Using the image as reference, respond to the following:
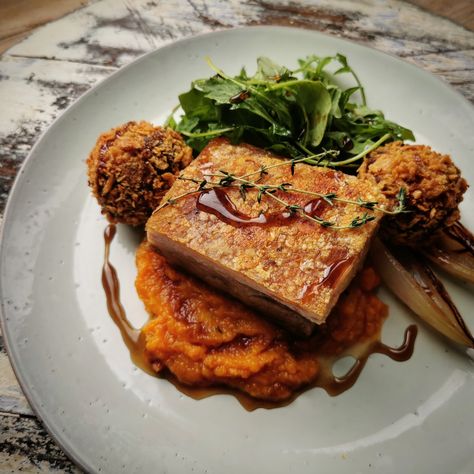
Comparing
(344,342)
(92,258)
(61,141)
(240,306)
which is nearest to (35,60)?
(61,141)

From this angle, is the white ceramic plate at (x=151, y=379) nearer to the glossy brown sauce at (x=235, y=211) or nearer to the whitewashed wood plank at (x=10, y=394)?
the whitewashed wood plank at (x=10, y=394)

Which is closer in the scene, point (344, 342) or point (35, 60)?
point (344, 342)

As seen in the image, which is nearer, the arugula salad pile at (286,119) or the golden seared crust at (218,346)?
the golden seared crust at (218,346)

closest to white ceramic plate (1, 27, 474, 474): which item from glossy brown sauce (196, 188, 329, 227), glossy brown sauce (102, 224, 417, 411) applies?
glossy brown sauce (102, 224, 417, 411)

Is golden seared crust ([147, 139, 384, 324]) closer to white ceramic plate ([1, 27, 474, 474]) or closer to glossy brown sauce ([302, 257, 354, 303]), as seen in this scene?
glossy brown sauce ([302, 257, 354, 303])

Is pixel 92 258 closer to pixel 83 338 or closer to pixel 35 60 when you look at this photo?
pixel 83 338

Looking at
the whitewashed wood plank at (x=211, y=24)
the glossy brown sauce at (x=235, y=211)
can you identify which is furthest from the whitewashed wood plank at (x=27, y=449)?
the whitewashed wood plank at (x=211, y=24)

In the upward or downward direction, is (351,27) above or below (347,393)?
above
